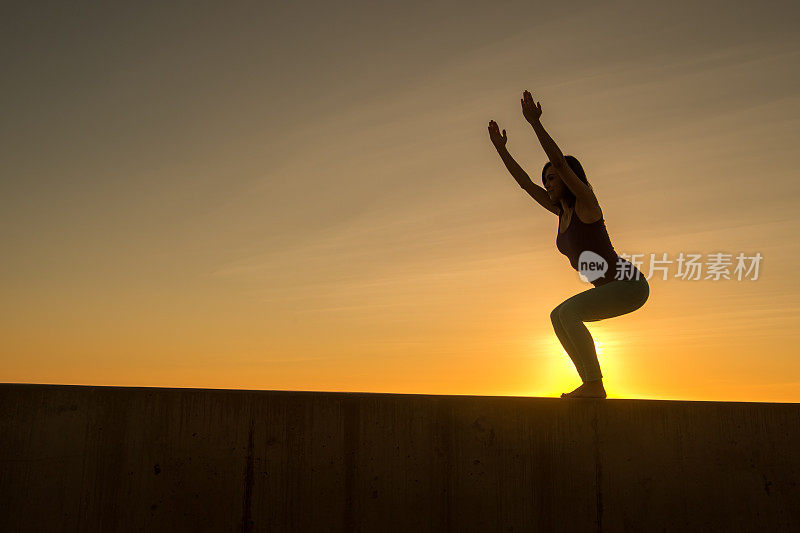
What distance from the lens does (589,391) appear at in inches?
204

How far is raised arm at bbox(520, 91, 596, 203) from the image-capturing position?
5027 millimetres

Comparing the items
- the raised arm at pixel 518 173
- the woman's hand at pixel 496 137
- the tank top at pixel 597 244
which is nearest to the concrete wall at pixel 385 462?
the tank top at pixel 597 244

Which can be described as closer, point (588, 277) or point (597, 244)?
point (597, 244)

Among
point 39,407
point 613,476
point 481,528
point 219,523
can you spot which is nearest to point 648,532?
point 613,476

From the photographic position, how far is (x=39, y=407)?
4441 mm

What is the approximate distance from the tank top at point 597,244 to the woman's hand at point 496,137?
4.14 feet

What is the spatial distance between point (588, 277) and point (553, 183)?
0.81 m

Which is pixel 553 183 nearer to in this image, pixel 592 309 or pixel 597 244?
pixel 597 244

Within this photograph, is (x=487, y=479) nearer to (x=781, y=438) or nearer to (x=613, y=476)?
(x=613, y=476)

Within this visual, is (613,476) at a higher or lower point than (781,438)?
lower

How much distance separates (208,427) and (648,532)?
3171mm

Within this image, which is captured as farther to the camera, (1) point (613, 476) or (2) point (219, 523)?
(1) point (613, 476)

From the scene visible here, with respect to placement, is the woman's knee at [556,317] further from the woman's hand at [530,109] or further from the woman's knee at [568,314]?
the woman's hand at [530,109]

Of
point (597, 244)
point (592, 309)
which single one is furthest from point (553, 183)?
point (592, 309)
